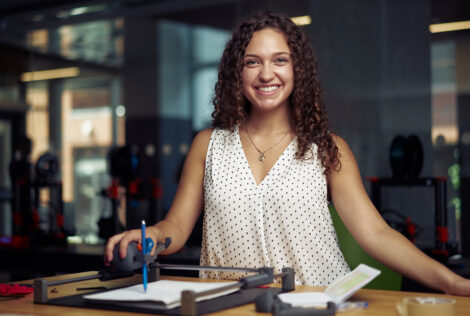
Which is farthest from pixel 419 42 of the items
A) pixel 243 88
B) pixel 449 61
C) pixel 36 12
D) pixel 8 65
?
pixel 8 65

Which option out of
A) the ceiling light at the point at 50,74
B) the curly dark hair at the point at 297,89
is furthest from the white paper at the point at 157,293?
the ceiling light at the point at 50,74

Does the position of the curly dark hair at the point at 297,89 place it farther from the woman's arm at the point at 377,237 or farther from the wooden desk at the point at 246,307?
the wooden desk at the point at 246,307

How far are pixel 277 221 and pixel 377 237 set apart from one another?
0.30 m

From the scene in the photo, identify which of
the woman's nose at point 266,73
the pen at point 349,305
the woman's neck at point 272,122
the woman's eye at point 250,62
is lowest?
the pen at point 349,305

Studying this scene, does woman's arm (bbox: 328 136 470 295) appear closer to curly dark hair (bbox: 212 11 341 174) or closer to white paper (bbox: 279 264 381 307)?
curly dark hair (bbox: 212 11 341 174)

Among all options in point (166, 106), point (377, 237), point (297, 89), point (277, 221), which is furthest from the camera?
point (166, 106)

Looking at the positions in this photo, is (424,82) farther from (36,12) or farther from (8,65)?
(8,65)

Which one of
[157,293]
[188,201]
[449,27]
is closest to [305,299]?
[157,293]

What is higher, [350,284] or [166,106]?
[166,106]

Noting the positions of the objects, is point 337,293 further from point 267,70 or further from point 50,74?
point 50,74

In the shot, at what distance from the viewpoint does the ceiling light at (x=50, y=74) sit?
28.1ft

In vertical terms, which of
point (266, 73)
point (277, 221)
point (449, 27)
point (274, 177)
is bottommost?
point (277, 221)

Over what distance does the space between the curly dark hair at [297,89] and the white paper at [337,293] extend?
0.56m

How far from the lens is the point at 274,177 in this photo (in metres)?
1.87
